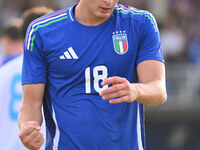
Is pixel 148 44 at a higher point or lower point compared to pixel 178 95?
higher

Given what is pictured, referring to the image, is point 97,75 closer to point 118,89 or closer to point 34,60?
point 34,60

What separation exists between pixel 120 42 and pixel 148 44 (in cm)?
21

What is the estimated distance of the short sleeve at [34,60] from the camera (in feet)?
12.7

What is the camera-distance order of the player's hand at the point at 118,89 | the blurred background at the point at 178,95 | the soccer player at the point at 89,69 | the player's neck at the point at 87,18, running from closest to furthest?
the player's hand at the point at 118,89
the soccer player at the point at 89,69
the player's neck at the point at 87,18
the blurred background at the point at 178,95

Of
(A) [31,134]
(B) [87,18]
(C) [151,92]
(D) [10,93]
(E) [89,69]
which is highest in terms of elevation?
(B) [87,18]

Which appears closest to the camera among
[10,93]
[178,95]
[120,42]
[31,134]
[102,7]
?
[31,134]

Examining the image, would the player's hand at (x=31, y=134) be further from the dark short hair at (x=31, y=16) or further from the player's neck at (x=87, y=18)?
the dark short hair at (x=31, y=16)

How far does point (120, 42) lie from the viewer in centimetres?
388

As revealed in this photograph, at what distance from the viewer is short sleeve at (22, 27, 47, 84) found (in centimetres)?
387

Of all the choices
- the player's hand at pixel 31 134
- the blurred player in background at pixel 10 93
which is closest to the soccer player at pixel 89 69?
the player's hand at pixel 31 134

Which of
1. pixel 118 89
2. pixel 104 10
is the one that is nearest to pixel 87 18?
pixel 104 10

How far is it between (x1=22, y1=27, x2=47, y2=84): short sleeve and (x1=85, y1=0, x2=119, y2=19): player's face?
0.45 m

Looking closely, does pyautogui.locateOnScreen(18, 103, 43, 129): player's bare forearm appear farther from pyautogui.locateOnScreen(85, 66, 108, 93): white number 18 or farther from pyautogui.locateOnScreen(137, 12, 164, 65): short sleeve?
pyautogui.locateOnScreen(137, 12, 164, 65): short sleeve

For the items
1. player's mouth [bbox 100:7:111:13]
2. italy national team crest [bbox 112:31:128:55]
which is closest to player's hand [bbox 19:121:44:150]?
italy national team crest [bbox 112:31:128:55]
